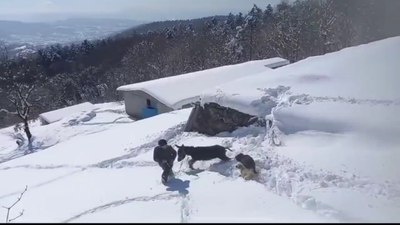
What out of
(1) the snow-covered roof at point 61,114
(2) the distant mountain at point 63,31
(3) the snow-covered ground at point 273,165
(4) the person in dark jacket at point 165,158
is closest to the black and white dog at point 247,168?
(3) the snow-covered ground at point 273,165

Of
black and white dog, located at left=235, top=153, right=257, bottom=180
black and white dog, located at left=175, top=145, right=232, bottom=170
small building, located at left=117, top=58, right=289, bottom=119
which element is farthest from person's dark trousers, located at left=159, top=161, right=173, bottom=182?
small building, located at left=117, top=58, right=289, bottom=119

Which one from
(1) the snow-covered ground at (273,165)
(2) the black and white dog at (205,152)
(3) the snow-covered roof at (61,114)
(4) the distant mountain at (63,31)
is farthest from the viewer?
(4) the distant mountain at (63,31)

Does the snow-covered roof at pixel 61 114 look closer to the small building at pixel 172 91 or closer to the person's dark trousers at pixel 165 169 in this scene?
the small building at pixel 172 91

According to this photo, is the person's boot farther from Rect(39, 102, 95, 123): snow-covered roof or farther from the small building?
Rect(39, 102, 95, 123): snow-covered roof

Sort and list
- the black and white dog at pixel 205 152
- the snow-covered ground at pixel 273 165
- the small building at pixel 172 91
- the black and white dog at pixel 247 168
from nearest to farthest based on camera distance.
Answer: the snow-covered ground at pixel 273 165 < the black and white dog at pixel 247 168 < the black and white dog at pixel 205 152 < the small building at pixel 172 91

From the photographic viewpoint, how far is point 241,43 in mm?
43062

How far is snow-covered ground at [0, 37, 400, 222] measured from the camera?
5984mm

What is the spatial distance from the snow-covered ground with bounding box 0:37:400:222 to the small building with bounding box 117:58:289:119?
20.5 ft

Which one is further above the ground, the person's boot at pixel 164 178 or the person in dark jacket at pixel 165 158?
the person in dark jacket at pixel 165 158

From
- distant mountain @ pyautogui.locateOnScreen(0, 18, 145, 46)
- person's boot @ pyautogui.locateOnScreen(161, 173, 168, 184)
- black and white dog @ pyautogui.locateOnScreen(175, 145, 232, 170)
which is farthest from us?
distant mountain @ pyautogui.locateOnScreen(0, 18, 145, 46)

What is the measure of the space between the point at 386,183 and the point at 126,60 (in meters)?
47.5

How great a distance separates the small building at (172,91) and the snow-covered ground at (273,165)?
626 centimetres

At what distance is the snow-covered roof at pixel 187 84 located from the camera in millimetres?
19656

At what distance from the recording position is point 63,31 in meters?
111
